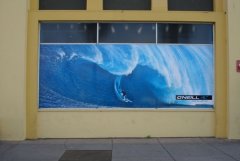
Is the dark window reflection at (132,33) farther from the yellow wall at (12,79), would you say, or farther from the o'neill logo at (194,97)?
the yellow wall at (12,79)

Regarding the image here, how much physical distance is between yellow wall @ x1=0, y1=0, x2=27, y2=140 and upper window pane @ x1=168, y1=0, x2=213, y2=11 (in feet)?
14.5

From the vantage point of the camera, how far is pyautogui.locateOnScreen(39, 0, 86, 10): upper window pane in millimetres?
13156

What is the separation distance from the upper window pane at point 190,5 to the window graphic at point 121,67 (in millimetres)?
541

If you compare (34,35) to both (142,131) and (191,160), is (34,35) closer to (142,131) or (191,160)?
(142,131)

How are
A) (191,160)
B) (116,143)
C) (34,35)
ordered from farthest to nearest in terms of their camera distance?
(34,35)
(116,143)
(191,160)

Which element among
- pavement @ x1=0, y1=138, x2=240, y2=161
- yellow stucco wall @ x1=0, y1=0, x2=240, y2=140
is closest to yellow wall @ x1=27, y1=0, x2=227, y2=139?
yellow stucco wall @ x1=0, y1=0, x2=240, y2=140

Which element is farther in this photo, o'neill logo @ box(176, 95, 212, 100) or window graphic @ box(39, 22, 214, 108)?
o'neill logo @ box(176, 95, 212, 100)

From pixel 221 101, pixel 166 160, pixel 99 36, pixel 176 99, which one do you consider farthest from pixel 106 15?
pixel 166 160

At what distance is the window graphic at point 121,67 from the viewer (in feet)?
42.7

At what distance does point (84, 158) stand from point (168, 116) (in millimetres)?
3694

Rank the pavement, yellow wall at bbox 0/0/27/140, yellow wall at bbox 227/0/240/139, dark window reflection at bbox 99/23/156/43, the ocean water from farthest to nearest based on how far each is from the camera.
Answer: dark window reflection at bbox 99/23/156/43 < the ocean water < yellow wall at bbox 227/0/240/139 < yellow wall at bbox 0/0/27/140 < the pavement

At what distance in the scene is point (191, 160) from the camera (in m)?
9.80

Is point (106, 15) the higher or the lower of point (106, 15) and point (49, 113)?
the higher

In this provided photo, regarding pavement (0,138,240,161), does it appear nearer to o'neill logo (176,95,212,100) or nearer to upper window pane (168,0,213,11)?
o'neill logo (176,95,212,100)
